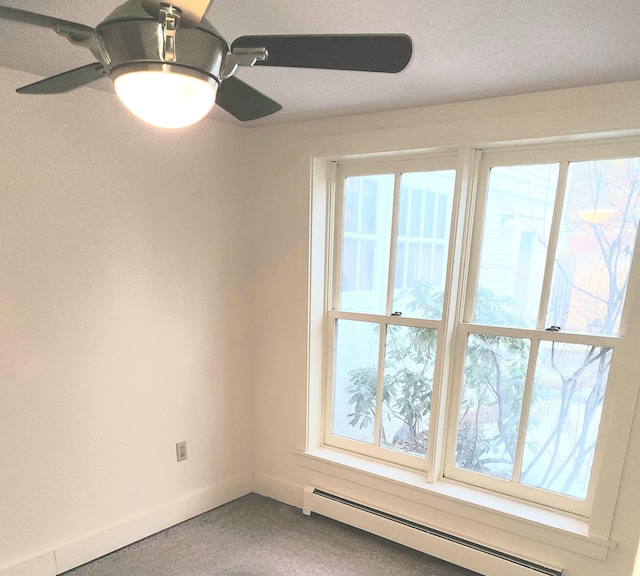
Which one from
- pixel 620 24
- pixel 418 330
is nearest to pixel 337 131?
pixel 418 330

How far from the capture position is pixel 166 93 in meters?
0.83

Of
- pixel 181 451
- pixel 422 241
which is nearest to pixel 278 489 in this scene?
pixel 181 451

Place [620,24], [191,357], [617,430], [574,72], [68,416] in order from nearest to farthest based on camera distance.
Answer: [620,24] < [574,72] < [617,430] < [68,416] < [191,357]

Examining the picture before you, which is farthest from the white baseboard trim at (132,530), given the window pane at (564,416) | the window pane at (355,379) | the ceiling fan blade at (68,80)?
the ceiling fan blade at (68,80)

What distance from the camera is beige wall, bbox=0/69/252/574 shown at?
1.76m

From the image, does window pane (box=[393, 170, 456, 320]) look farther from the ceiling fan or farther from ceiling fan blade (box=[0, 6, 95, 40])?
ceiling fan blade (box=[0, 6, 95, 40])

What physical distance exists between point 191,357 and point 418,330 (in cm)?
126

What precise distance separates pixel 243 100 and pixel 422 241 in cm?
129

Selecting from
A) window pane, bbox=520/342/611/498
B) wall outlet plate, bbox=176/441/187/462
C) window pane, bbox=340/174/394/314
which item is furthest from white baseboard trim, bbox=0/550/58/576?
window pane, bbox=520/342/611/498

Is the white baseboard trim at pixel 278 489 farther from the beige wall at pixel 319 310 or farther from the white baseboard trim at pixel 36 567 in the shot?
the white baseboard trim at pixel 36 567

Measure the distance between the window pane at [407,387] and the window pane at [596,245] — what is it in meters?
0.65

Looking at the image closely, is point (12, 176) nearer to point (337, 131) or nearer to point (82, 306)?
point (82, 306)

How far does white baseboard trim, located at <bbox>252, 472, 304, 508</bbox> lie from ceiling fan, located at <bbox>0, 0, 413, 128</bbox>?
227 cm

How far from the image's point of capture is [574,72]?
150 cm
